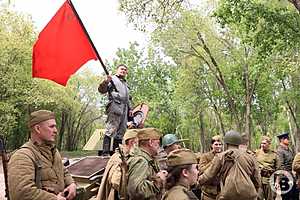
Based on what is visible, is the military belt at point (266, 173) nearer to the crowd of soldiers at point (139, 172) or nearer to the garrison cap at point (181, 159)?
the crowd of soldiers at point (139, 172)

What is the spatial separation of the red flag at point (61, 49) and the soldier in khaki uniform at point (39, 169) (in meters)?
1.38

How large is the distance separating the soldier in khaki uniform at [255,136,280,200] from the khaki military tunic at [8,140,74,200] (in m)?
6.53

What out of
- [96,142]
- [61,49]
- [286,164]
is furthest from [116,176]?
[286,164]

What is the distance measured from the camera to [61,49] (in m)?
6.41

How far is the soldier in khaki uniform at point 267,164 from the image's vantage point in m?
10.8

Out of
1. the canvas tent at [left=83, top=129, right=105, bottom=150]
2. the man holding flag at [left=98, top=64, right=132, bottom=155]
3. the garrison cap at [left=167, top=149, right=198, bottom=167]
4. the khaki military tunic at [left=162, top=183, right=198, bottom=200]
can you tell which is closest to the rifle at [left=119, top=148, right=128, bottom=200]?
the garrison cap at [left=167, top=149, right=198, bottom=167]

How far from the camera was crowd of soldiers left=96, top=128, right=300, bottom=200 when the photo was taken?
440cm

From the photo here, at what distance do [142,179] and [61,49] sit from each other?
2.23 metres

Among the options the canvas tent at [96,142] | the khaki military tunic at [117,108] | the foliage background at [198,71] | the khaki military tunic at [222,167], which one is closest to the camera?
the khaki military tunic at [222,167]

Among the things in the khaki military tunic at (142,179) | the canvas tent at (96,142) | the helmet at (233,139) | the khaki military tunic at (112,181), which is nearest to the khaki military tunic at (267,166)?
the canvas tent at (96,142)

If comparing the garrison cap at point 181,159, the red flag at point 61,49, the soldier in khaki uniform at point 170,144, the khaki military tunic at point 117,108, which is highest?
the red flag at point 61,49

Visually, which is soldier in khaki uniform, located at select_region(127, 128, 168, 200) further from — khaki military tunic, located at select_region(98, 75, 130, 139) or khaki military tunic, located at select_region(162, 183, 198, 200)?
khaki military tunic, located at select_region(98, 75, 130, 139)

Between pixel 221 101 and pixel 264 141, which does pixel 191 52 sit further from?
pixel 264 141

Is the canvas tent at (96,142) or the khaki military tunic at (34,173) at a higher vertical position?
the canvas tent at (96,142)
